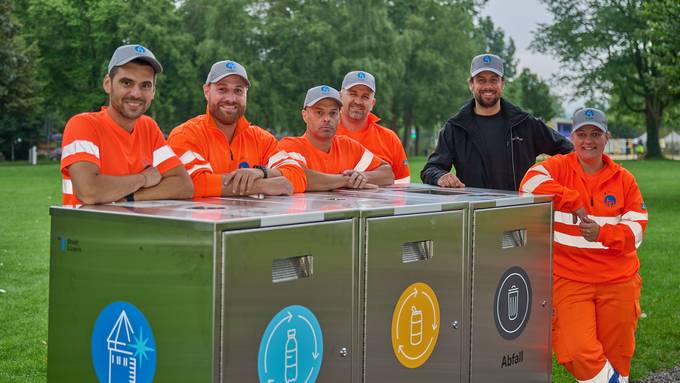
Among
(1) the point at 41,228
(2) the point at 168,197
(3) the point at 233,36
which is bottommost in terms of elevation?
(1) the point at 41,228

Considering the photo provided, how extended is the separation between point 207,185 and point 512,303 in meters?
1.63

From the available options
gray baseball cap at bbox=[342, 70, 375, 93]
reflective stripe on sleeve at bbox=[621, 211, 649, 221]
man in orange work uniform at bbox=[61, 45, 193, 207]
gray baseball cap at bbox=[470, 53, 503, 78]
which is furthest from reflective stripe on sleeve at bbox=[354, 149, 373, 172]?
man in orange work uniform at bbox=[61, 45, 193, 207]

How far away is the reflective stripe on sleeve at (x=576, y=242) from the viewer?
5246 millimetres

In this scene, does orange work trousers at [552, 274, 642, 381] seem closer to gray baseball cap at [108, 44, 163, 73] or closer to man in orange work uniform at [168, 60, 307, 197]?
man in orange work uniform at [168, 60, 307, 197]

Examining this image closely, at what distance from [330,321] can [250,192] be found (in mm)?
1185

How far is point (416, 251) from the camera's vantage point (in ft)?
13.0

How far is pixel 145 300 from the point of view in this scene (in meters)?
3.21

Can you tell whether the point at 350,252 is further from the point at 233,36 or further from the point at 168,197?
the point at 233,36

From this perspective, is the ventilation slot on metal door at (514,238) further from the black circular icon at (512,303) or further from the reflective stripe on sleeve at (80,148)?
the reflective stripe on sleeve at (80,148)

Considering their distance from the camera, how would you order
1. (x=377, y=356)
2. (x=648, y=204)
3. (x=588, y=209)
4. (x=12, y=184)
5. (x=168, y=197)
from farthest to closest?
(x=12, y=184) < (x=648, y=204) < (x=588, y=209) < (x=168, y=197) < (x=377, y=356)

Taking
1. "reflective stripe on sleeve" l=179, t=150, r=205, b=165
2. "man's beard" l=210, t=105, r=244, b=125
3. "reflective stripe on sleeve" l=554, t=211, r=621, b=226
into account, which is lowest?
"reflective stripe on sleeve" l=554, t=211, r=621, b=226

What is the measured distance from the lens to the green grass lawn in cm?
655

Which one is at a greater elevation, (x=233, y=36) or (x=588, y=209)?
(x=233, y=36)

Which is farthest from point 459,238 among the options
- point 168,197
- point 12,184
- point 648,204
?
point 12,184
